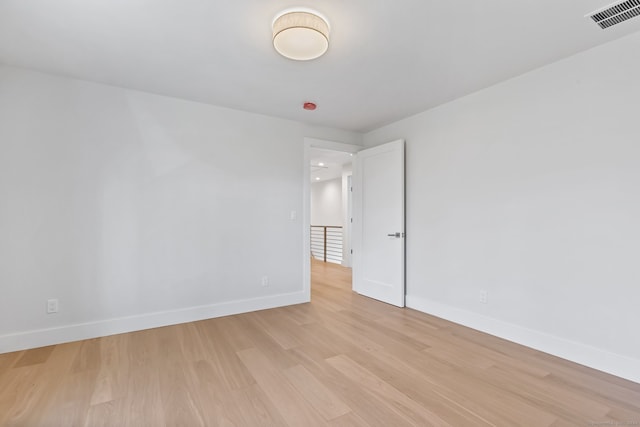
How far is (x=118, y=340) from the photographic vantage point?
2711 millimetres

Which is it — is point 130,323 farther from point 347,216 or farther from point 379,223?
point 347,216

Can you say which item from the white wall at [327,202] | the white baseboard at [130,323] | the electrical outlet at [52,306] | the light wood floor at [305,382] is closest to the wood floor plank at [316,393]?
the light wood floor at [305,382]

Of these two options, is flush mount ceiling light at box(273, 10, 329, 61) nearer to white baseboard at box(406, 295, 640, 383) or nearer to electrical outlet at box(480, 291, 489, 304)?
electrical outlet at box(480, 291, 489, 304)

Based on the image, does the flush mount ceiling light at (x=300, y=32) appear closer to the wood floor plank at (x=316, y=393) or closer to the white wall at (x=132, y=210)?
the white wall at (x=132, y=210)

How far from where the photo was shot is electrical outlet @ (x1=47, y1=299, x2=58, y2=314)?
103 inches

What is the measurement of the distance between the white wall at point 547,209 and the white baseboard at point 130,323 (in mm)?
2048

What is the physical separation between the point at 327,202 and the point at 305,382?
24.2 ft

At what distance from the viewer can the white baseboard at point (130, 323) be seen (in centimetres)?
252

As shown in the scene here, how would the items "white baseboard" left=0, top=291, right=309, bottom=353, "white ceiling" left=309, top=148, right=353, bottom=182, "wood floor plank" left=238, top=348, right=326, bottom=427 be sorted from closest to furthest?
"wood floor plank" left=238, top=348, right=326, bottom=427 < "white baseboard" left=0, top=291, right=309, bottom=353 < "white ceiling" left=309, top=148, right=353, bottom=182

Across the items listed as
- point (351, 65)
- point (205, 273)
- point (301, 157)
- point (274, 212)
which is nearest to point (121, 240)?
point (205, 273)

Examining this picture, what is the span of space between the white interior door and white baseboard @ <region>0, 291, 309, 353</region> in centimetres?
117

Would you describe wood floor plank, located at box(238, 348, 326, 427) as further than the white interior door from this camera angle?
No

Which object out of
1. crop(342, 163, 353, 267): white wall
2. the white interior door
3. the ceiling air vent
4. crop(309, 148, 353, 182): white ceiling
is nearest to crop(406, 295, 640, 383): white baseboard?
the white interior door

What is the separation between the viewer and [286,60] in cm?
242
